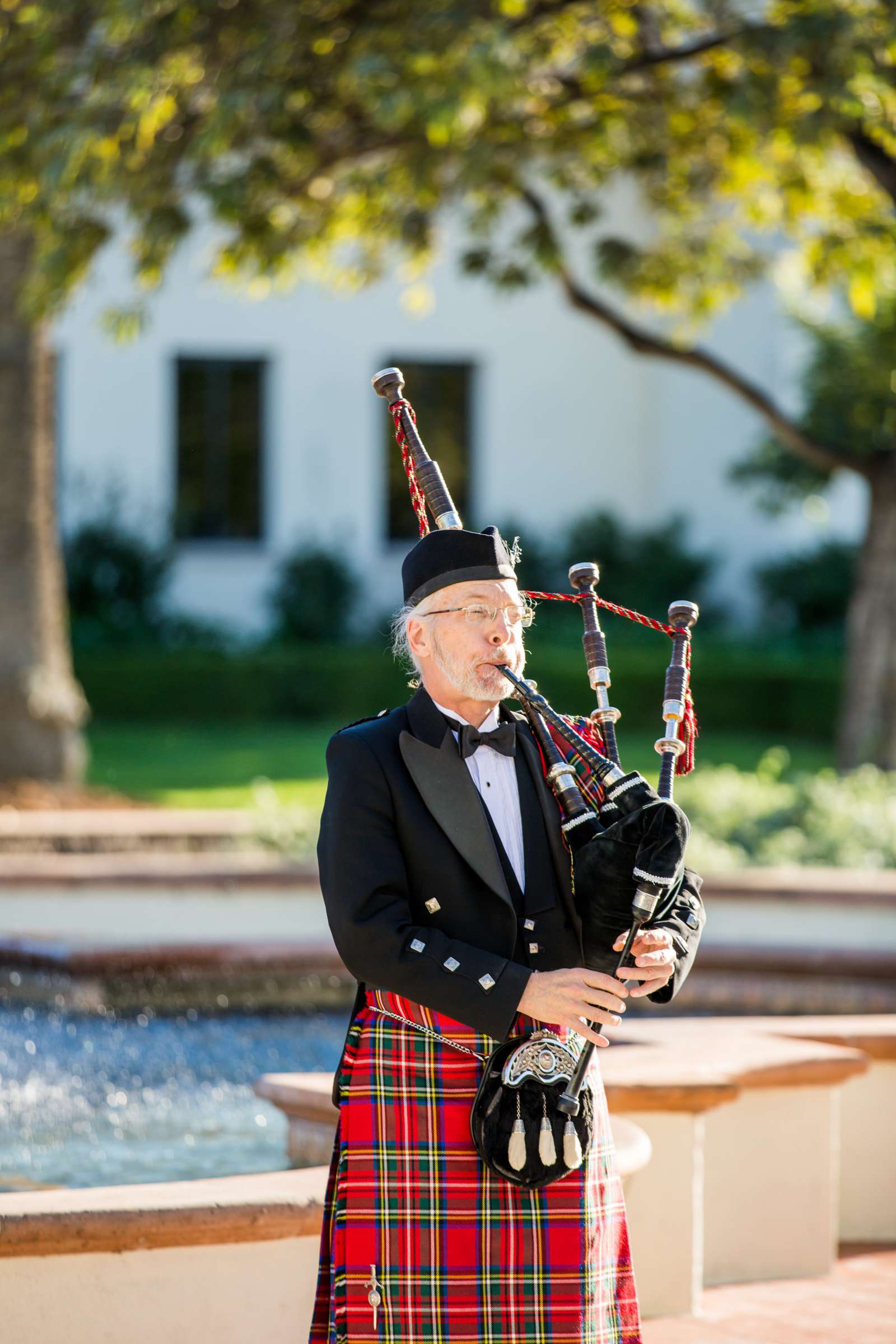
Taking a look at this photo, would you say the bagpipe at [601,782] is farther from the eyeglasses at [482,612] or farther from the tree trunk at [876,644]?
the tree trunk at [876,644]

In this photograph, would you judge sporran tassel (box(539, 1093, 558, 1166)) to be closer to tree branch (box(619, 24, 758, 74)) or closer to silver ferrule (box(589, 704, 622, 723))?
silver ferrule (box(589, 704, 622, 723))

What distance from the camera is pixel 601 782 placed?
110 inches

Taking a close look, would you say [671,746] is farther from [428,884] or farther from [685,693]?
[428,884]

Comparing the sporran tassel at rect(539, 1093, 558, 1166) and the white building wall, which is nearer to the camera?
the sporran tassel at rect(539, 1093, 558, 1166)

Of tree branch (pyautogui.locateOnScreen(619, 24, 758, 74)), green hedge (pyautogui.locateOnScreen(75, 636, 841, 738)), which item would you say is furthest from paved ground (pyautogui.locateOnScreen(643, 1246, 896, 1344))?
green hedge (pyautogui.locateOnScreen(75, 636, 841, 738))

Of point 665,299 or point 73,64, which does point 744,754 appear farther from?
point 73,64

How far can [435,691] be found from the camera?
9.34 feet

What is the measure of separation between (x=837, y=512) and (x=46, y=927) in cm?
1686

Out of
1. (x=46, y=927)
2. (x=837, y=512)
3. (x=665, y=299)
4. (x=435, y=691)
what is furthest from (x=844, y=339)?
(x=435, y=691)

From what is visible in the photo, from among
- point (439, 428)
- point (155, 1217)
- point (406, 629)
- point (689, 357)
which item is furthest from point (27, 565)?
point (439, 428)

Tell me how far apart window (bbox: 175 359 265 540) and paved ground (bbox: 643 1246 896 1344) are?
58.7 feet

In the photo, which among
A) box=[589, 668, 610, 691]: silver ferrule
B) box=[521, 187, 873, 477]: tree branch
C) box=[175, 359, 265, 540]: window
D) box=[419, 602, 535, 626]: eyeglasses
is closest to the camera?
box=[419, 602, 535, 626]: eyeglasses

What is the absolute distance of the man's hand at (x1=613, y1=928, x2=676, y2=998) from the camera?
2627 mm

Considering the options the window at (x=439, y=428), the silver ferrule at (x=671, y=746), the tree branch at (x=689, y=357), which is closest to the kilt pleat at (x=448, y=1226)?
the silver ferrule at (x=671, y=746)
